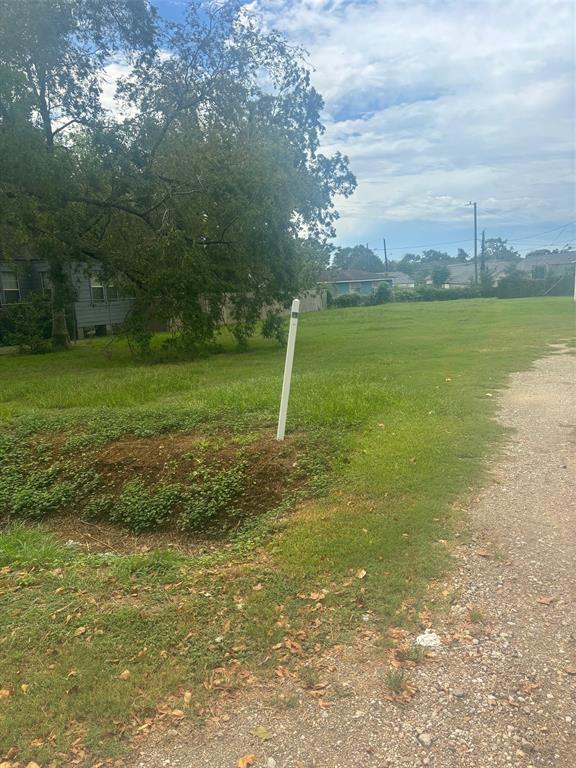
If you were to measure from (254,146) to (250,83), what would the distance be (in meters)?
3.01

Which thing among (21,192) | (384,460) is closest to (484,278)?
(21,192)

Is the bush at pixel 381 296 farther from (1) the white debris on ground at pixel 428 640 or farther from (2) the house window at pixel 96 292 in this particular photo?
(1) the white debris on ground at pixel 428 640

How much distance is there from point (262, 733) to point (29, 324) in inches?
827

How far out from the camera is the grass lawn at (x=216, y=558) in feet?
8.70

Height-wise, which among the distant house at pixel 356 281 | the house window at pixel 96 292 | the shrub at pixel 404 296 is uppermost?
the distant house at pixel 356 281

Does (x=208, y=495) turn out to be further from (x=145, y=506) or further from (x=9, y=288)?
(x=9, y=288)

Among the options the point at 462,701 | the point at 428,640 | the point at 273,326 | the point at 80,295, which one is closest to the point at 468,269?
the point at 80,295

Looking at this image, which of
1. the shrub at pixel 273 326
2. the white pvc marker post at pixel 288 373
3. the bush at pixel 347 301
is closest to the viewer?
the white pvc marker post at pixel 288 373

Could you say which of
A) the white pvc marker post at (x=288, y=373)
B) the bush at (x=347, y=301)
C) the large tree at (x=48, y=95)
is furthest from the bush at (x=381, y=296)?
the white pvc marker post at (x=288, y=373)

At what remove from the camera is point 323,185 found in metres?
19.8

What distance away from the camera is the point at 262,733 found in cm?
236

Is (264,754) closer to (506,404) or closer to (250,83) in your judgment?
(506,404)

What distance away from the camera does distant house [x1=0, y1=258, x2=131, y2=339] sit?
80.6 ft

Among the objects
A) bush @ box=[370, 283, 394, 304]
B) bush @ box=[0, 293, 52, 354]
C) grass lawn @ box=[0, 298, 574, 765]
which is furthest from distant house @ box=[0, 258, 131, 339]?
bush @ box=[370, 283, 394, 304]
